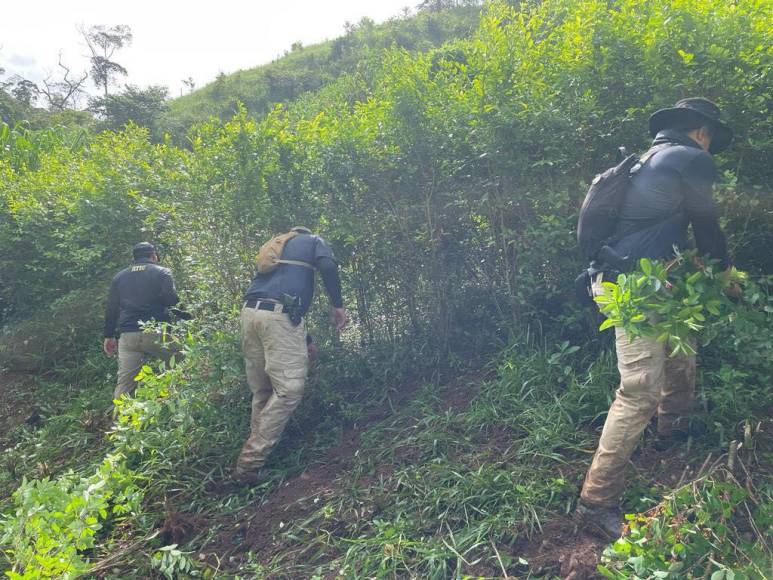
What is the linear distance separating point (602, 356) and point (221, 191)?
10.4 ft

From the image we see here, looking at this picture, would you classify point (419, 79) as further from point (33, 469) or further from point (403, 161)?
point (33, 469)

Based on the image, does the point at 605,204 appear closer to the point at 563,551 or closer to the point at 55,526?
the point at 563,551

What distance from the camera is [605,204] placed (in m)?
2.98

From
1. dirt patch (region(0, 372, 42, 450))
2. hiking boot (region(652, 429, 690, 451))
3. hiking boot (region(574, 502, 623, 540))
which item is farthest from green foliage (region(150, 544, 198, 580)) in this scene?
dirt patch (region(0, 372, 42, 450))

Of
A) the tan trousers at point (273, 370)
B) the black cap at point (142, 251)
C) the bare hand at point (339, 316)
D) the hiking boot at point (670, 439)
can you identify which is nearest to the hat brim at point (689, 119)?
the hiking boot at point (670, 439)

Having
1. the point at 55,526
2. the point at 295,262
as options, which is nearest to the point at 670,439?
the point at 295,262

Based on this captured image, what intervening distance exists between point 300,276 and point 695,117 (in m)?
2.59

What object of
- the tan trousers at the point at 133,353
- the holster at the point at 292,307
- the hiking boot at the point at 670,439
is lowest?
the hiking boot at the point at 670,439

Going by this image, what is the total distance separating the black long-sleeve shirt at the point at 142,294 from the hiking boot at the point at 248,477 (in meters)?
1.88

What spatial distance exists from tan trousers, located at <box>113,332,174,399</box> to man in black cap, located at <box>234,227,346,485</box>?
1440 millimetres

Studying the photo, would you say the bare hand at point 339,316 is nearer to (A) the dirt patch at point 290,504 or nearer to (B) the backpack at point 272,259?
(B) the backpack at point 272,259

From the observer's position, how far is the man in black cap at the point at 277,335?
379 cm

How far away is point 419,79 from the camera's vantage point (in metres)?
4.15

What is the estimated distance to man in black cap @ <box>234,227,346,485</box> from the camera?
379cm
